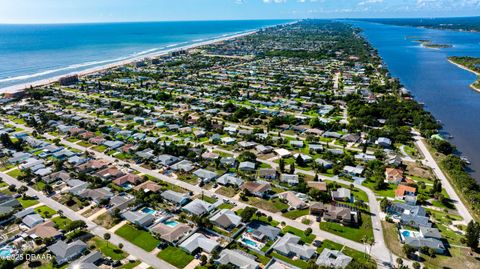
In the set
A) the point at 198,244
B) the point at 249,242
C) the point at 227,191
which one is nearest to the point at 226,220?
the point at 249,242

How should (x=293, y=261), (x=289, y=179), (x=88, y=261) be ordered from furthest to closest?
1. (x=289, y=179)
2. (x=293, y=261)
3. (x=88, y=261)

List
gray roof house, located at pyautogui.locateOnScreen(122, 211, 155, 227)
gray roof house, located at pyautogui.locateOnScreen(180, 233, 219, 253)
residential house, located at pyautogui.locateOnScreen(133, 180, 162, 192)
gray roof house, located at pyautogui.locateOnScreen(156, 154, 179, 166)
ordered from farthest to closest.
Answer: gray roof house, located at pyautogui.locateOnScreen(156, 154, 179, 166), residential house, located at pyautogui.locateOnScreen(133, 180, 162, 192), gray roof house, located at pyautogui.locateOnScreen(122, 211, 155, 227), gray roof house, located at pyautogui.locateOnScreen(180, 233, 219, 253)

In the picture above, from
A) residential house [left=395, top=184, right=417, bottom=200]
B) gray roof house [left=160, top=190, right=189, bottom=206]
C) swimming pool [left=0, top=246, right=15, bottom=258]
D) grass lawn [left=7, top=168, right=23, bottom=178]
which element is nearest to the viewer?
swimming pool [left=0, top=246, right=15, bottom=258]

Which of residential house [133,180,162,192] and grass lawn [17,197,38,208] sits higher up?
grass lawn [17,197,38,208]

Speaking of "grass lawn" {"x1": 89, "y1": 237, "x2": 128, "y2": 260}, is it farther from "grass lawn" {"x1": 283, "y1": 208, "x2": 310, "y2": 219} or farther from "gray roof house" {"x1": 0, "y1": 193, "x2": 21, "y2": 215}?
"grass lawn" {"x1": 283, "y1": 208, "x2": 310, "y2": 219}

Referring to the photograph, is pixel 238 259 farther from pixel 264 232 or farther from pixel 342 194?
pixel 342 194

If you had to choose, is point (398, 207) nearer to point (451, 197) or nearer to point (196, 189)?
point (451, 197)

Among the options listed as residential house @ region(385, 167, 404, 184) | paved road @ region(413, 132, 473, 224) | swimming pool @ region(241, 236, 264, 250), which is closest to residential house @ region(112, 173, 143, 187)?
swimming pool @ region(241, 236, 264, 250)
